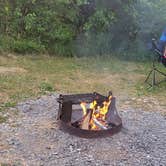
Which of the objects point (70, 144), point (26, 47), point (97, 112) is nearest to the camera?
point (70, 144)

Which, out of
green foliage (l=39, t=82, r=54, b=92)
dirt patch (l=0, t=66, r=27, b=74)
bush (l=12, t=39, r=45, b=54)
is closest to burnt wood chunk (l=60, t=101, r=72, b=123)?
green foliage (l=39, t=82, r=54, b=92)

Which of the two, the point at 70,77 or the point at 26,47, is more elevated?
the point at 26,47

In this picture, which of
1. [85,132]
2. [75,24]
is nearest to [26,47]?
[75,24]

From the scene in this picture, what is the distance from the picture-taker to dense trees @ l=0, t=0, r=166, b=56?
7750mm

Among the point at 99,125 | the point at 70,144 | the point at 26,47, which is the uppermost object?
the point at 26,47

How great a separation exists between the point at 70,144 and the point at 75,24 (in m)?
4.37

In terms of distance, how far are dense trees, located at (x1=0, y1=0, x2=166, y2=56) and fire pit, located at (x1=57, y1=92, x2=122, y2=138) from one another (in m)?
3.35

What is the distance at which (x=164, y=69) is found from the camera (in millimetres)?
7742

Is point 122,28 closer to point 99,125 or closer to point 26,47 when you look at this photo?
point 26,47

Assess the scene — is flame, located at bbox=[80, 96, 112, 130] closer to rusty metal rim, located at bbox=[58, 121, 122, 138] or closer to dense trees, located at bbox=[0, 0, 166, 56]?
rusty metal rim, located at bbox=[58, 121, 122, 138]

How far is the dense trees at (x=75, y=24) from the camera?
775 centimetres

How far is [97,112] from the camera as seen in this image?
176 inches

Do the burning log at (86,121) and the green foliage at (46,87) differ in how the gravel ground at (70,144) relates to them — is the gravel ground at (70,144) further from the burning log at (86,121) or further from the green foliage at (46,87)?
the green foliage at (46,87)

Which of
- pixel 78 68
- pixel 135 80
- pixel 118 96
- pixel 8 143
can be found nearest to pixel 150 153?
pixel 8 143
